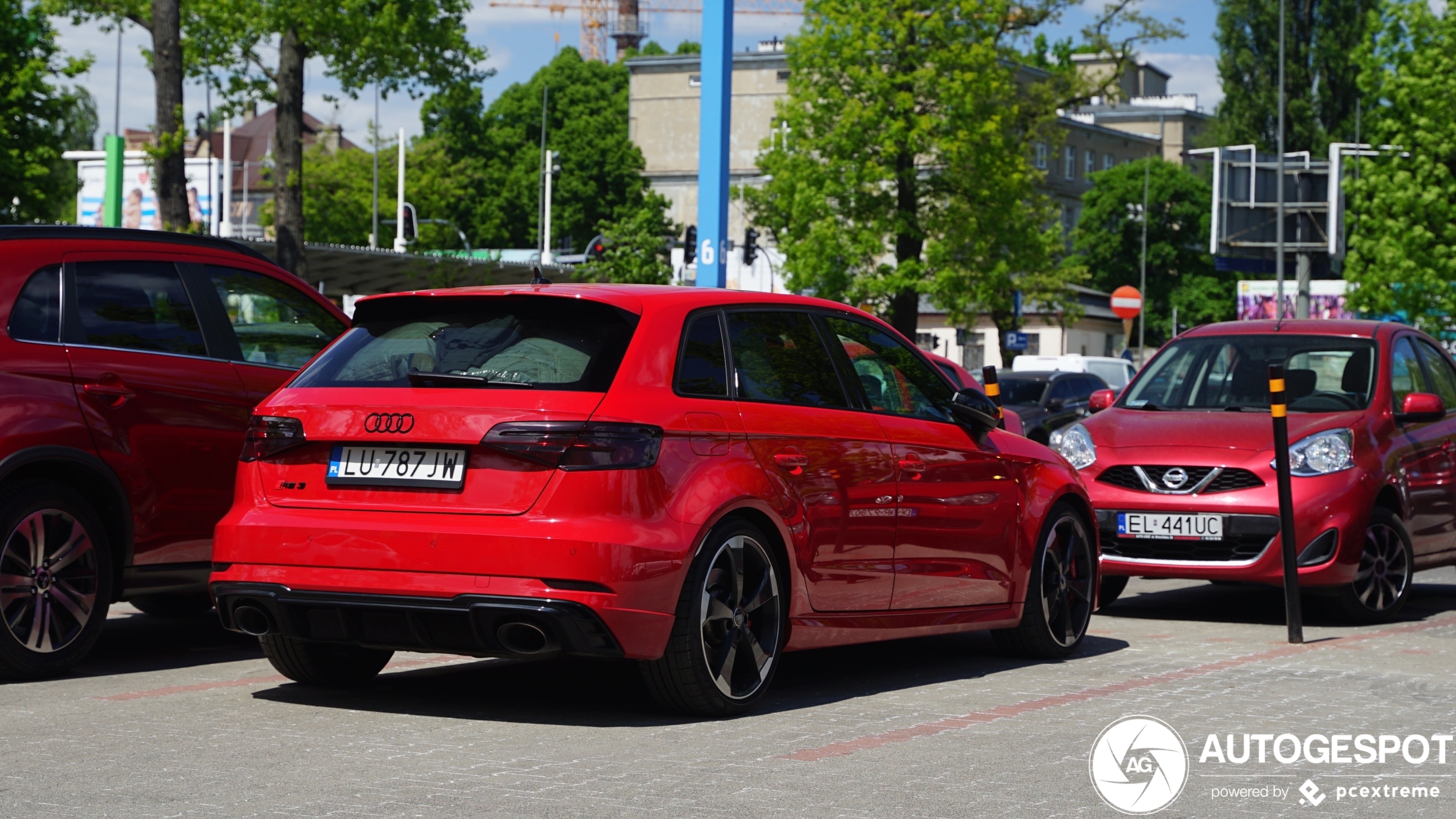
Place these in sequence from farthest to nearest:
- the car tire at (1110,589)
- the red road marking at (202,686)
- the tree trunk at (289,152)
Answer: the tree trunk at (289,152), the car tire at (1110,589), the red road marking at (202,686)

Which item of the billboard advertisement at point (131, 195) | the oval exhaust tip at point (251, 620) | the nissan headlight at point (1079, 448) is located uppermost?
the billboard advertisement at point (131, 195)

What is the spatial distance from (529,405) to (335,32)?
72.6 ft

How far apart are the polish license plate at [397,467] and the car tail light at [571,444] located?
0.20m

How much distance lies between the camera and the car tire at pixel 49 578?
7672 mm

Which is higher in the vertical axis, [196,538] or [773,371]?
[773,371]

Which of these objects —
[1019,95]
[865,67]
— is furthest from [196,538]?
[1019,95]

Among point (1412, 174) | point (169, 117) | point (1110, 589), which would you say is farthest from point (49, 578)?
point (1412, 174)

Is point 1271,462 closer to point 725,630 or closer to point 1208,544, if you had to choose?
point 1208,544

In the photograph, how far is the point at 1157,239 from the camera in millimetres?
96938

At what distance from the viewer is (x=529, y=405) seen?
21.0ft

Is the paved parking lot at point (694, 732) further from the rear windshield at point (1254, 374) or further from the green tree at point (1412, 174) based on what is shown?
the green tree at point (1412, 174)

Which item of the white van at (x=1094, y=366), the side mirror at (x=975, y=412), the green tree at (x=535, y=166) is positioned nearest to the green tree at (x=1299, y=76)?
the green tree at (x=535, y=166)

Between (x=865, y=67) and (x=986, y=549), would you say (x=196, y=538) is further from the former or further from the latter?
(x=865, y=67)

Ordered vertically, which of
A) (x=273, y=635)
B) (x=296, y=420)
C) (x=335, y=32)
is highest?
(x=335, y=32)
